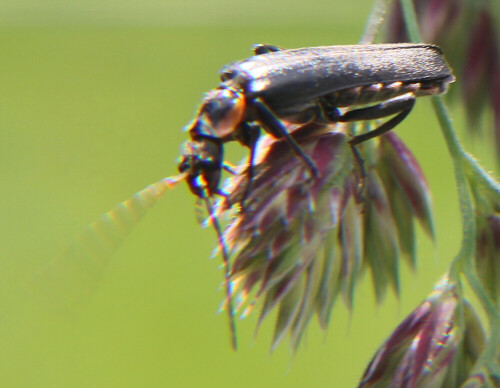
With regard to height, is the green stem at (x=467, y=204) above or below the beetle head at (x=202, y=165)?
below

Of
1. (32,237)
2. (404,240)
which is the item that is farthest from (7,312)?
(404,240)

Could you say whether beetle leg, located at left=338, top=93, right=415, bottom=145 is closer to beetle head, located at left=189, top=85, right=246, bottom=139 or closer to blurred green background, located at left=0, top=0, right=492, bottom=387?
beetle head, located at left=189, top=85, right=246, bottom=139

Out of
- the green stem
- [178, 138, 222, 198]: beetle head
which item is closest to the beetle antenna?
[178, 138, 222, 198]: beetle head

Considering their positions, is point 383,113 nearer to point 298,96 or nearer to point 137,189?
point 298,96

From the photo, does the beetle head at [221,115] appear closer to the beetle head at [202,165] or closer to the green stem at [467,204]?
the beetle head at [202,165]

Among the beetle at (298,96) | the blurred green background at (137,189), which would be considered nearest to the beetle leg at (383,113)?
the beetle at (298,96)

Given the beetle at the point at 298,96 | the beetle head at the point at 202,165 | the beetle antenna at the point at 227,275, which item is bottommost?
the beetle antenna at the point at 227,275

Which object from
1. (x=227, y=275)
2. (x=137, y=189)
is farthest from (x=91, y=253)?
(x=137, y=189)
